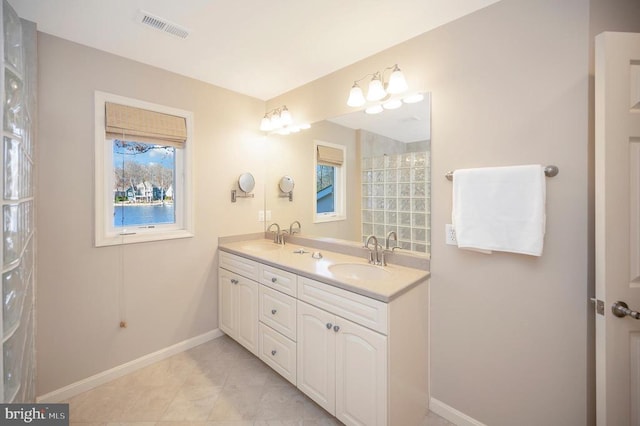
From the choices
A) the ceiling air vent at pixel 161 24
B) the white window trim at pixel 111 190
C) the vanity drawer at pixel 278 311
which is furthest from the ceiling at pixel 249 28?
the vanity drawer at pixel 278 311

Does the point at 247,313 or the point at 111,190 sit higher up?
the point at 111,190

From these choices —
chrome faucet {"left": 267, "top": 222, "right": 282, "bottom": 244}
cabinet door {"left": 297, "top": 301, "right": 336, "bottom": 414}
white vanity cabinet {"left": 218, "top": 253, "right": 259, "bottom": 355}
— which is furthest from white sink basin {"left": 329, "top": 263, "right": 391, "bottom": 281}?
chrome faucet {"left": 267, "top": 222, "right": 282, "bottom": 244}

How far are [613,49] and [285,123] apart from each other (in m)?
2.15

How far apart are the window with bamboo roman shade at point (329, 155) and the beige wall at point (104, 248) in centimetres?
88

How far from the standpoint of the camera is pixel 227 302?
97.3 inches

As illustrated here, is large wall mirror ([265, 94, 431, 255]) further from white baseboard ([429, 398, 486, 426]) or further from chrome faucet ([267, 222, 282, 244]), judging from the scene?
white baseboard ([429, 398, 486, 426])

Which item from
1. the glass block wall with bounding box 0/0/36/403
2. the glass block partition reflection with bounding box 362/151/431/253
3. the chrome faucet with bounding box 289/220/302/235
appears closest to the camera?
the glass block wall with bounding box 0/0/36/403

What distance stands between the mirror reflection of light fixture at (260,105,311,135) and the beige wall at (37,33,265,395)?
0.27 meters

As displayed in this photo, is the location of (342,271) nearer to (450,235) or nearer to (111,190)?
(450,235)

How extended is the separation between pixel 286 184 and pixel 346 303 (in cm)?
156

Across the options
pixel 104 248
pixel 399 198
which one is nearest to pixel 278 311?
pixel 399 198

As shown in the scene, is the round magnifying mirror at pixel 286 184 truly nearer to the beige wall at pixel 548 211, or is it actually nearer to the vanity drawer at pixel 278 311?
the vanity drawer at pixel 278 311

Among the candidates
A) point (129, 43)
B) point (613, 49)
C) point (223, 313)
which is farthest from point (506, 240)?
point (129, 43)

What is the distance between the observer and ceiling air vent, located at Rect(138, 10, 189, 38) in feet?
5.29
